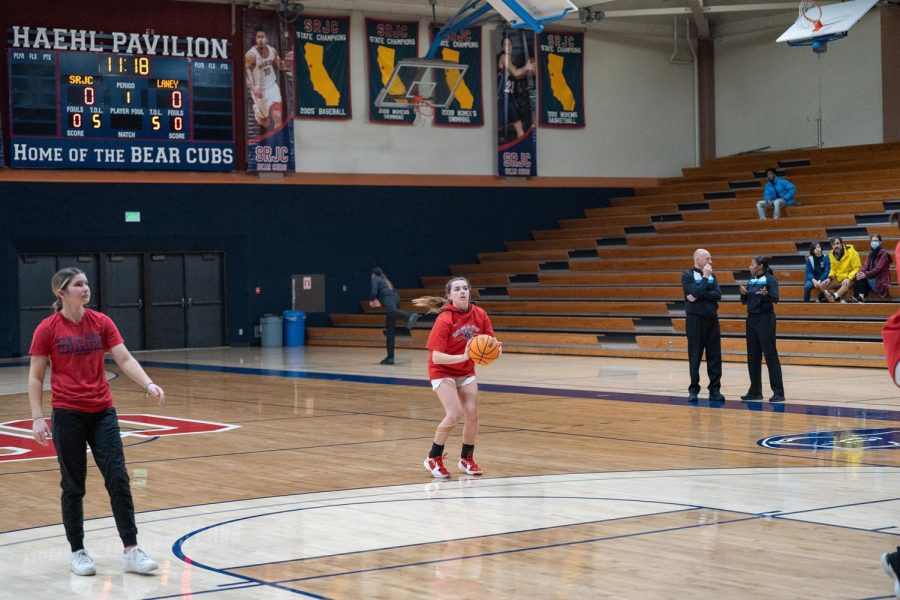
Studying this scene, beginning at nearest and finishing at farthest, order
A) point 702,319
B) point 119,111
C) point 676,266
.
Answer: point 702,319
point 119,111
point 676,266

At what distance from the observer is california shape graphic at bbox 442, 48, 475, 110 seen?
94.1 feet

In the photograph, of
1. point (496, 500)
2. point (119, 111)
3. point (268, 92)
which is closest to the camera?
point (496, 500)

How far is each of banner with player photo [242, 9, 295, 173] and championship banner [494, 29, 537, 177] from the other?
531 centimetres

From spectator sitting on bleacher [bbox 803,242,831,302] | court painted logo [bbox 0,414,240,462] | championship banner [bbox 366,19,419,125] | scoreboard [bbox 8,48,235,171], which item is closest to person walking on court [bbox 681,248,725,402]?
court painted logo [bbox 0,414,240,462]

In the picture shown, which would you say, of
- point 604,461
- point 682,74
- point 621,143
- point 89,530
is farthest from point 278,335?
point 89,530

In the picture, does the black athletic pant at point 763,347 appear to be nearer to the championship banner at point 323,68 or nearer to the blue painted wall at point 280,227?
the championship banner at point 323,68

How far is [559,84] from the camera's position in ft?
102

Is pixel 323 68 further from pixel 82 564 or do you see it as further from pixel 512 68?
pixel 82 564

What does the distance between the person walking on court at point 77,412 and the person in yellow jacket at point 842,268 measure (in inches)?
657

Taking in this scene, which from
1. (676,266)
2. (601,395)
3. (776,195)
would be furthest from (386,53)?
(601,395)

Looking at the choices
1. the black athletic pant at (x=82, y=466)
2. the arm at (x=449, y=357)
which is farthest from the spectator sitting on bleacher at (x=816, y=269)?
the black athletic pant at (x=82, y=466)

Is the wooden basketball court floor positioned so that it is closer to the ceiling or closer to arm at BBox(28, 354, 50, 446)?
arm at BBox(28, 354, 50, 446)

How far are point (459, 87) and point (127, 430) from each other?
17702 mm

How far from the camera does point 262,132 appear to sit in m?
27.0
